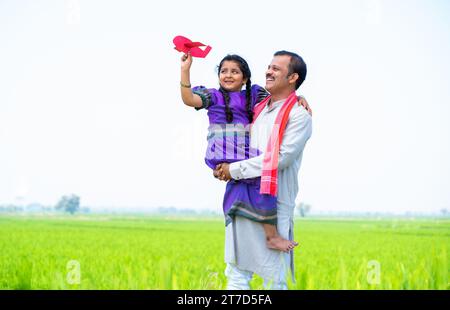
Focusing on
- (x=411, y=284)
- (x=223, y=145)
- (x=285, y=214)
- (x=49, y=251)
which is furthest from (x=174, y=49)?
(x=49, y=251)

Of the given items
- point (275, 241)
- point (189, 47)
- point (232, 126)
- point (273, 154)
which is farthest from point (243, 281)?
point (189, 47)

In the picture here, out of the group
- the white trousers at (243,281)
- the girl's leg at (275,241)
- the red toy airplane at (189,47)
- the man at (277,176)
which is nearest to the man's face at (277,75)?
Answer: the man at (277,176)

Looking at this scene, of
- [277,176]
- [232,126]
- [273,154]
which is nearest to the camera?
[273,154]

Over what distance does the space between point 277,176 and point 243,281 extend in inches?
26.8

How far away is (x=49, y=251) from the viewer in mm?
8469

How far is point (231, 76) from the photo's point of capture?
124 inches

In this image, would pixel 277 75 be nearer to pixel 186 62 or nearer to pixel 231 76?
pixel 231 76

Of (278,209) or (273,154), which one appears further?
(278,209)

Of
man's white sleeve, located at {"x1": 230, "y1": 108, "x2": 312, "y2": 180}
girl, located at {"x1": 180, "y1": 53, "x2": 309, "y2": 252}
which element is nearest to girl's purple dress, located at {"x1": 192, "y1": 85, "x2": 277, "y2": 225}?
girl, located at {"x1": 180, "y1": 53, "x2": 309, "y2": 252}

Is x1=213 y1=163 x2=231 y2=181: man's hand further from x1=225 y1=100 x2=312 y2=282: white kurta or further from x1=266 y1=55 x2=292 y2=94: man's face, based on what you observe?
x1=266 y1=55 x2=292 y2=94: man's face

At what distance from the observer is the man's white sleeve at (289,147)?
2986 mm
